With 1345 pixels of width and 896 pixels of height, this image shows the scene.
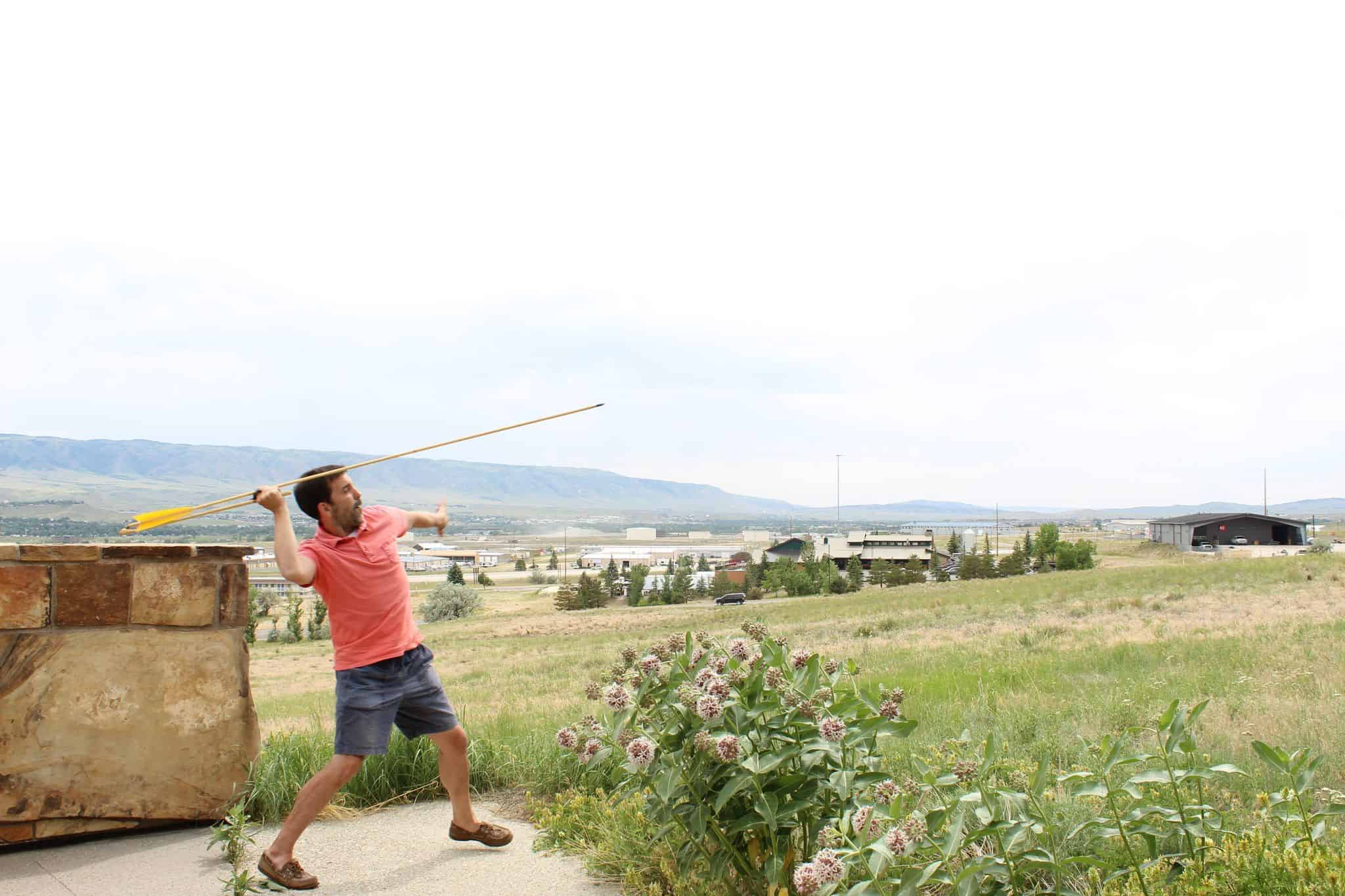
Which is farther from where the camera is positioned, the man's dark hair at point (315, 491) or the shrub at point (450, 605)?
the shrub at point (450, 605)

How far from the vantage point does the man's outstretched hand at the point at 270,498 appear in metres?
3.39

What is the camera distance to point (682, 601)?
7775cm

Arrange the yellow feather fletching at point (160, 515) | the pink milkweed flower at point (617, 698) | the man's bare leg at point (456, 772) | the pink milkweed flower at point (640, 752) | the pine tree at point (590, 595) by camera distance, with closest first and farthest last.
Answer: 1. the pink milkweed flower at point (640, 752)
2. the pink milkweed flower at point (617, 698)
3. the yellow feather fletching at point (160, 515)
4. the man's bare leg at point (456, 772)
5. the pine tree at point (590, 595)

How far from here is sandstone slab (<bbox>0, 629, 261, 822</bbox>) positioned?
12.6 feet

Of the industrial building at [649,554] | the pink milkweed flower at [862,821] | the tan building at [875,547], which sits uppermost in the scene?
the pink milkweed flower at [862,821]

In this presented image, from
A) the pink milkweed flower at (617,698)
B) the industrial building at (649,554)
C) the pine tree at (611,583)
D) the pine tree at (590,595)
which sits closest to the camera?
the pink milkweed flower at (617,698)

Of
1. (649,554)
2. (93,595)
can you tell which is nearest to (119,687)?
(93,595)

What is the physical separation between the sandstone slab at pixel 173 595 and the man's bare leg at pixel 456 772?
1.23 meters

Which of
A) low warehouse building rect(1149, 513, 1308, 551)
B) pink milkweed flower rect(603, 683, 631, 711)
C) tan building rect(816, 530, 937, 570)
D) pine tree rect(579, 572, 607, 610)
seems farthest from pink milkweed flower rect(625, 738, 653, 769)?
tan building rect(816, 530, 937, 570)

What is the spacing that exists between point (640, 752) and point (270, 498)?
1.76 meters

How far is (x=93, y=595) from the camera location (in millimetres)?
4031

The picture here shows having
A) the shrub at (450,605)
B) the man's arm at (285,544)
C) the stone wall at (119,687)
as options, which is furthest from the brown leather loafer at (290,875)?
the shrub at (450,605)

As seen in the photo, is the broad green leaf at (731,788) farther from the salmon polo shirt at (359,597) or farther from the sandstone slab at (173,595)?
the sandstone slab at (173,595)

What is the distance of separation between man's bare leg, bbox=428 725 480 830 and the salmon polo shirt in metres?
0.45
